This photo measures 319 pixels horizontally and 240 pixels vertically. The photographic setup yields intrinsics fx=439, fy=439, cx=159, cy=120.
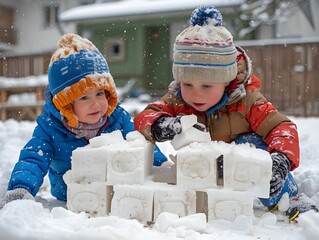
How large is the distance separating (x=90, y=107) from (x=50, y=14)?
19363mm

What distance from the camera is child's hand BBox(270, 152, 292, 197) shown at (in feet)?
6.75

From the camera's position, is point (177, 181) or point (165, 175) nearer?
point (177, 181)

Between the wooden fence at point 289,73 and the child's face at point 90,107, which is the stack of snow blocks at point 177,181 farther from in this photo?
the wooden fence at point 289,73

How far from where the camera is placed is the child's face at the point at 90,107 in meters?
2.63

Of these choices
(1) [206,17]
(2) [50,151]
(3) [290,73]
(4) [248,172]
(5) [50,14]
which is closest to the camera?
(4) [248,172]

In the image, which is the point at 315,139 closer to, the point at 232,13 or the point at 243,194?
the point at 243,194

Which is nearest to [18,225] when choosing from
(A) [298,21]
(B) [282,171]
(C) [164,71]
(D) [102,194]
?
(D) [102,194]

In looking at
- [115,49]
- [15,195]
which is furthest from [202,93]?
[115,49]

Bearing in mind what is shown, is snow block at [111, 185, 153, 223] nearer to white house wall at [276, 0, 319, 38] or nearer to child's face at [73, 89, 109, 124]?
child's face at [73, 89, 109, 124]

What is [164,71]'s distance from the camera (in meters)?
14.5

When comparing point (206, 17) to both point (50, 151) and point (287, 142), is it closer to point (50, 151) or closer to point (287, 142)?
point (287, 142)

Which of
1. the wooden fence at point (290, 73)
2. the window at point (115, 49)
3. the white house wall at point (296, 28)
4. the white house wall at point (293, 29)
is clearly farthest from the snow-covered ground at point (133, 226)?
the white house wall at point (296, 28)

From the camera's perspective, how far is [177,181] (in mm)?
1996

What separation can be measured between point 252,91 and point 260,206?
671mm
